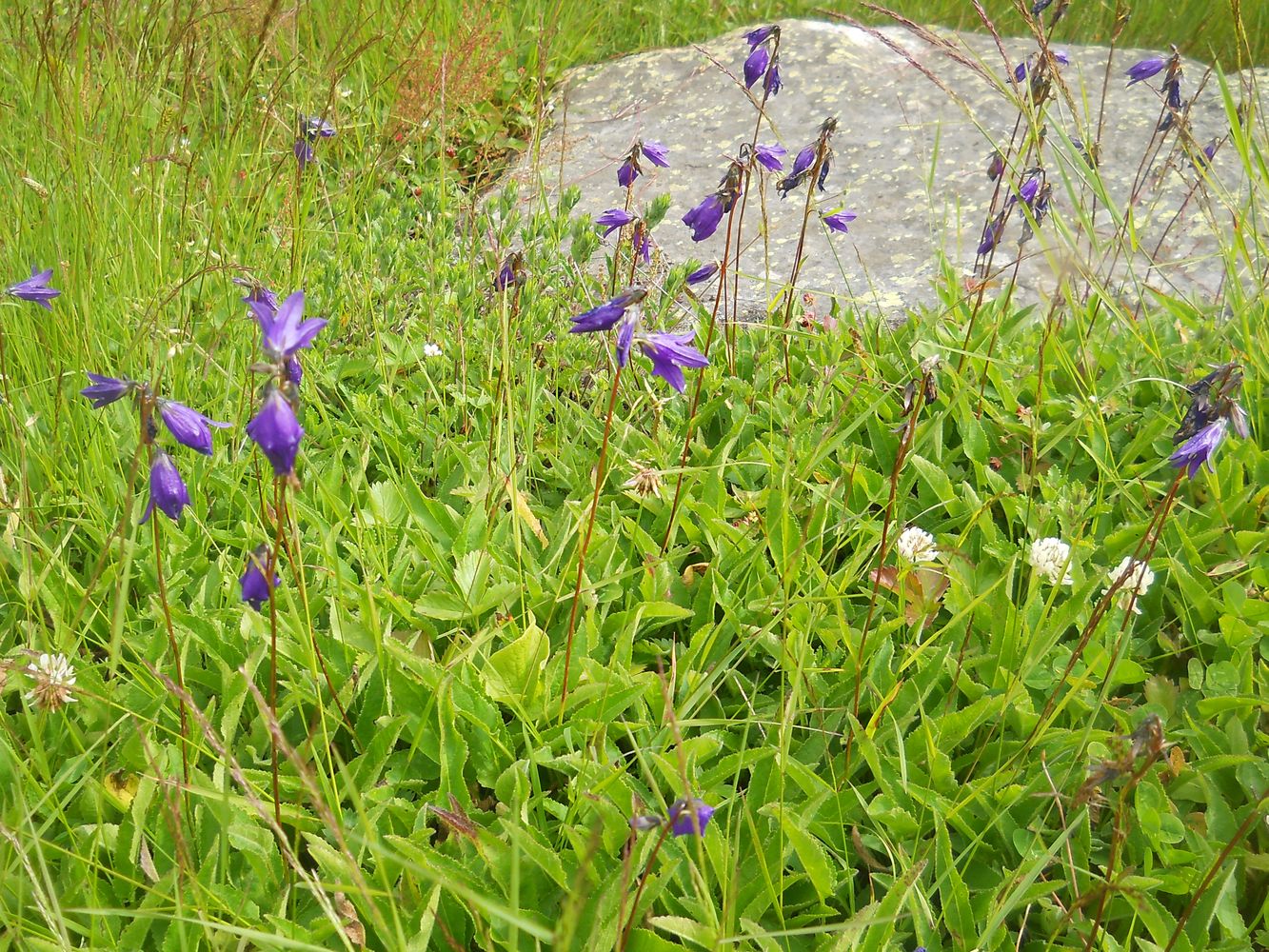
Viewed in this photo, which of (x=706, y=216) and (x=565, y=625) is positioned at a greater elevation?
(x=706, y=216)

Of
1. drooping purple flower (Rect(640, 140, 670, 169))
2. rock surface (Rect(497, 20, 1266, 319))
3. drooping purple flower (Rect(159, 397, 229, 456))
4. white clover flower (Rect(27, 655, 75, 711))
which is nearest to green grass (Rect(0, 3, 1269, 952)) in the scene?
white clover flower (Rect(27, 655, 75, 711))

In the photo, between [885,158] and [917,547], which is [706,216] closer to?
[917,547]

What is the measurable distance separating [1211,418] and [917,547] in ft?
2.44

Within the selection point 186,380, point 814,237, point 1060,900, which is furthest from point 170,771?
point 814,237

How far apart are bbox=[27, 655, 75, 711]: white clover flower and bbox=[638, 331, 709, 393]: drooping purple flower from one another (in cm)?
108

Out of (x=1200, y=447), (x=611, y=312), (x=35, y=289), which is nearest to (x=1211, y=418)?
(x=1200, y=447)

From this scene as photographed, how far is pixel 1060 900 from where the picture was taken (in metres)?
1.65

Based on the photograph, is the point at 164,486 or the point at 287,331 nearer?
the point at 287,331

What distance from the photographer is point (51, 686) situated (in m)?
1.64

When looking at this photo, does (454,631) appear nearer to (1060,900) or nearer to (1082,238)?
(1060,900)

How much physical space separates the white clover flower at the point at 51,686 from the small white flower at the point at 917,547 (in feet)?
5.32

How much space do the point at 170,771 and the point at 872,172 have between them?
12.1ft

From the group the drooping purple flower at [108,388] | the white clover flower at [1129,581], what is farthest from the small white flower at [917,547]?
the drooping purple flower at [108,388]

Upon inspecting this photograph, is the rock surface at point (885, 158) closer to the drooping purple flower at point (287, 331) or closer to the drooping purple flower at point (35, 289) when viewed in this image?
the drooping purple flower at point (35, 289)
